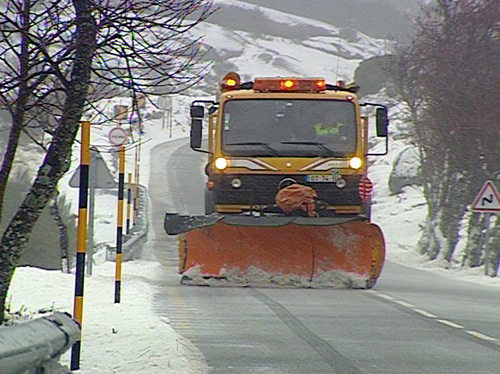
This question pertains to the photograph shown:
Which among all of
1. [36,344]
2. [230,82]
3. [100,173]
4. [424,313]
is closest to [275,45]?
[100,173]

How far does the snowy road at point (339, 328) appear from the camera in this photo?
7648mm

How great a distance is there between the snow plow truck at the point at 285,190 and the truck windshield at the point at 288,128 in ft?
0.05

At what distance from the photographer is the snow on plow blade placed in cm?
1388

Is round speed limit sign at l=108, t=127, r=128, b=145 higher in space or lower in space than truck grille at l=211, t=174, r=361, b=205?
higher

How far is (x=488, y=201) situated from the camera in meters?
19.1

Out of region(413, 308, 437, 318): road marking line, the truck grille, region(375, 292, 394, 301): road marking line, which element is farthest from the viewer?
the truck grille

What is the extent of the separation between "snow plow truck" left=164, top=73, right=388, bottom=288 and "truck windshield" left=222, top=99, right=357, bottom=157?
1 centimetres

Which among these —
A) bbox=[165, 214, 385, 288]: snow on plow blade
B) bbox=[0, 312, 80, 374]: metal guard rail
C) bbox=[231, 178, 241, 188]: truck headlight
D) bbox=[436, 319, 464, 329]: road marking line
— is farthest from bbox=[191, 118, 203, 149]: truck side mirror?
bbox=[0, 312, 80, 374]: metal guard rail

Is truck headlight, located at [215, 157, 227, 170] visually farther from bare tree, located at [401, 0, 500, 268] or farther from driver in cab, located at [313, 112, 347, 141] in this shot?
bare tree, located at [401, 0, 500, 268]

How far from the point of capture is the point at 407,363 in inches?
303

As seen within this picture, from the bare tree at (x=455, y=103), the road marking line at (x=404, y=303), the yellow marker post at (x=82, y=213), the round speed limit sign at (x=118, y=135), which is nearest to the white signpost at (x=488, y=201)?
the bare tree at (x=455, y=103)

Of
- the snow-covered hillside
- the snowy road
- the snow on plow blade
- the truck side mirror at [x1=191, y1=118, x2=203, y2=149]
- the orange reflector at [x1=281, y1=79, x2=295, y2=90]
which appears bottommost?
the snowy road

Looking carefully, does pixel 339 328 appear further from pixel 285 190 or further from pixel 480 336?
pixel 285 190

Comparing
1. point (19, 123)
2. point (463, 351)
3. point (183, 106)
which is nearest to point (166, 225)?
point (19, 123)
